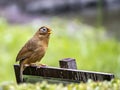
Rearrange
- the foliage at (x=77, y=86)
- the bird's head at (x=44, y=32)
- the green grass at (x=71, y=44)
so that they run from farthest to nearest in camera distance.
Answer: the green grass at (x=71, y=44), the bird's head at (x=44, y=32), the foliage at (x=77, y=86)

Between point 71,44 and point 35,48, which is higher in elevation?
point 35,48

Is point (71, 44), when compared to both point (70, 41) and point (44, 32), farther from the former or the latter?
point (44, 32)

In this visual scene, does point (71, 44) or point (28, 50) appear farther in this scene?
point (71, 44)

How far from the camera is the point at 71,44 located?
3049 millimetres

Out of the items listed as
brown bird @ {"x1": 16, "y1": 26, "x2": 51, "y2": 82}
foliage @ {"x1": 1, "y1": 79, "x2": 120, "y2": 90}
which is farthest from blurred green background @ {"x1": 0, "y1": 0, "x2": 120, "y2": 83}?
foliage @ {"x1": 1, "y1": 79, "x2": 120, "y2": 90}

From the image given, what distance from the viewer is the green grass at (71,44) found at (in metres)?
2.89

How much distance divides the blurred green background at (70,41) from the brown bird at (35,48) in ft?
4.75

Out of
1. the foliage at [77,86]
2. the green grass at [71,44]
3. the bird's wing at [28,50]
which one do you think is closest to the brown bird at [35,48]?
the bird's wing at [28,50]

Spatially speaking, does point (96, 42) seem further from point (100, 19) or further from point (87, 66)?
point (87, 66)

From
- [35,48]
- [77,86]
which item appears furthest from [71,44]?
[77,86]

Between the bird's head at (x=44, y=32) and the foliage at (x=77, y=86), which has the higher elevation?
the bird's head at (x=44, y=32)

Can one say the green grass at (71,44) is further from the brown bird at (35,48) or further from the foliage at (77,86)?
the foliage at (77,86)

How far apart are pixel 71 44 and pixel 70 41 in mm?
50

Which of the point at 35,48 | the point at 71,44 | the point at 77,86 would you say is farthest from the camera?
the point at 71,44
